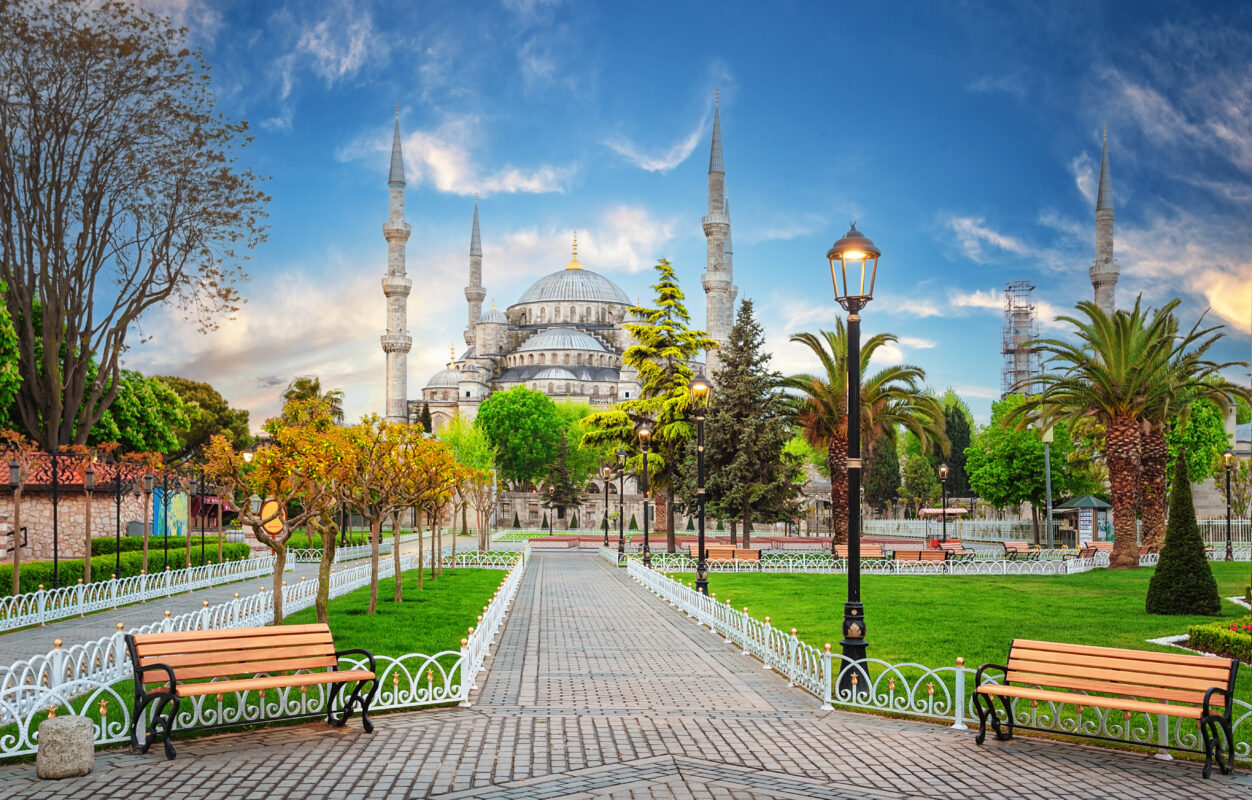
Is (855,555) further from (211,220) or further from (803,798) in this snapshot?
(211,220)

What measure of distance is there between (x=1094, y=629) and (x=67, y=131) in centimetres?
2727

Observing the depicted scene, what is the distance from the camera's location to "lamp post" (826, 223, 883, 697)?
8.92m

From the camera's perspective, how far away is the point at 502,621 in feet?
48.1

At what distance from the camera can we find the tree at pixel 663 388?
112 feet

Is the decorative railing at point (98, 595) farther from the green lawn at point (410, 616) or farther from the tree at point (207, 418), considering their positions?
the tree at point (207, 418)

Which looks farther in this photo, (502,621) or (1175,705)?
(502,621)

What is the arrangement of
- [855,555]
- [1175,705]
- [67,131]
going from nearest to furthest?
1. [1175,705]
2. [855,555]
3. [67,131]

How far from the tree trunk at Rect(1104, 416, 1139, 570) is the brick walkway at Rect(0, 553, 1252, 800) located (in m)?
19.5

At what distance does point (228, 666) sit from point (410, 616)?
8804 mm

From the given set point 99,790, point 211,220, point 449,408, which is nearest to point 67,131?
point 211,220

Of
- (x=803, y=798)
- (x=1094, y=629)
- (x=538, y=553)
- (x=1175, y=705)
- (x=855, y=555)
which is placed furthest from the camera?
(x=538, y=553)

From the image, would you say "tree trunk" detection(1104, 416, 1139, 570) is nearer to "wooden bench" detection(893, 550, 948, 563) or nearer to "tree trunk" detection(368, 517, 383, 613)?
A: "wooden bench" detection(893, 550, 948, 563)

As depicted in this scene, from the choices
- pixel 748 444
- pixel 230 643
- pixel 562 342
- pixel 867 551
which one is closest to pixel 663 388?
pixel 748 444

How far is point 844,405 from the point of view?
94.0 ft
